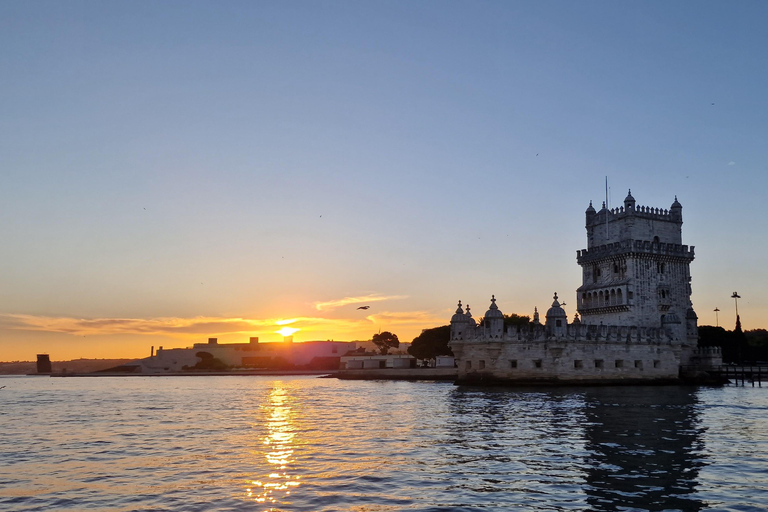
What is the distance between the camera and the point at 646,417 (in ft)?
119

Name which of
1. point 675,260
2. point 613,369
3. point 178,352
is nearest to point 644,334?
point 613,369

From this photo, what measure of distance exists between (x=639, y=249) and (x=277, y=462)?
2262 inches

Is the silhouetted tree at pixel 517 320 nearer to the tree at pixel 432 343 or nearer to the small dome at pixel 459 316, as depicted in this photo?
the tree at pixel 432 343

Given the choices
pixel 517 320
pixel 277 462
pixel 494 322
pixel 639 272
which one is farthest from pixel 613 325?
pixel 277 462

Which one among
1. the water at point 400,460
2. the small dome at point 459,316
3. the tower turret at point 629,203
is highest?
the tower turret at point 629,203

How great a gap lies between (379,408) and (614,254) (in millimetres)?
38213

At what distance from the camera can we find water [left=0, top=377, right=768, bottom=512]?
17.7m

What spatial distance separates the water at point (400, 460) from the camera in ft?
58.1

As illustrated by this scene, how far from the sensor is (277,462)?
23.7m

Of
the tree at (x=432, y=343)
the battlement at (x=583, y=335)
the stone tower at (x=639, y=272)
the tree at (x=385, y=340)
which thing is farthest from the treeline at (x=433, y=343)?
the battlement at (x=583, y=335)

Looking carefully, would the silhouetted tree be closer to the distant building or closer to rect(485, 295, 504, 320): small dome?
the distant building

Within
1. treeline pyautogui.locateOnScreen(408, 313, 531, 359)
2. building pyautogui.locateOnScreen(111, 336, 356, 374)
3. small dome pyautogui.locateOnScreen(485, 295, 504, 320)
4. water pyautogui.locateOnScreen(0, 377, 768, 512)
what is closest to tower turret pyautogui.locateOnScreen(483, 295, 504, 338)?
small dome pyautogui.locateOnScreen(485, 295, 504, 320)

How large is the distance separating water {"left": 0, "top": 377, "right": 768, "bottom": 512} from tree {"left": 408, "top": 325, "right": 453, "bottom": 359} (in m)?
67.4

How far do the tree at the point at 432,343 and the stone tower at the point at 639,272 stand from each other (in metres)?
35.6
